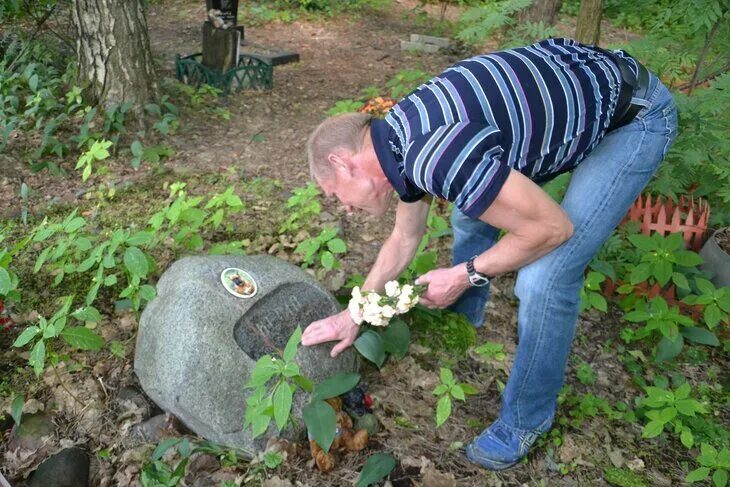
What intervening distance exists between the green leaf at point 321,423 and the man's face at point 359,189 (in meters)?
0.71

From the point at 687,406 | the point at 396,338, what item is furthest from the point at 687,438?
the point at 396,338

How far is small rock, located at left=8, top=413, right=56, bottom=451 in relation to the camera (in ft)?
7.38

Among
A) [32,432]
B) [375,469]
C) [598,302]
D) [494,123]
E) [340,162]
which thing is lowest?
[32,432]

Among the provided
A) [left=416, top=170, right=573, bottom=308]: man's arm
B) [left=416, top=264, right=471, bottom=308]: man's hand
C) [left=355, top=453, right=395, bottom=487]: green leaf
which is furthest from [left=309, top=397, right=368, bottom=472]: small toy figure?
[left=416, top=170, right=573, bottom=308]: man's arm

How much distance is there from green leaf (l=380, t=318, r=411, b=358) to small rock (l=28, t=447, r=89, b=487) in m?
1.29

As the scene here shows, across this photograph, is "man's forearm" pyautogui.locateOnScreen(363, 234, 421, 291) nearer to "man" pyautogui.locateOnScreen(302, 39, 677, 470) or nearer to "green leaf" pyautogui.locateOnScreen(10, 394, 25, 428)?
"man" pyautogui.locateOnScreen(302, 39, 677, 470)

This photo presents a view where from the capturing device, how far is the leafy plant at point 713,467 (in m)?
2.11

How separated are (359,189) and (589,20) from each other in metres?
2.73

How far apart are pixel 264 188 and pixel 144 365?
2039 mm

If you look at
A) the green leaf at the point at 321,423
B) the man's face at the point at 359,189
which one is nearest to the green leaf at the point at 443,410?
the green leaf at the point at 321,423

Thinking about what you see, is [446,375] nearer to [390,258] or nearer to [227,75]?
[390,258]

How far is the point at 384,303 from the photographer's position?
213 cm

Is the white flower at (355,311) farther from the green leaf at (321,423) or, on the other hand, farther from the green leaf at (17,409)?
the green leaf at (17,409)

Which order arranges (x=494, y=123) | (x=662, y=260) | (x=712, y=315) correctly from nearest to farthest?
(x=494, y=123), (x=712, y=315), (x=662, y=260)
